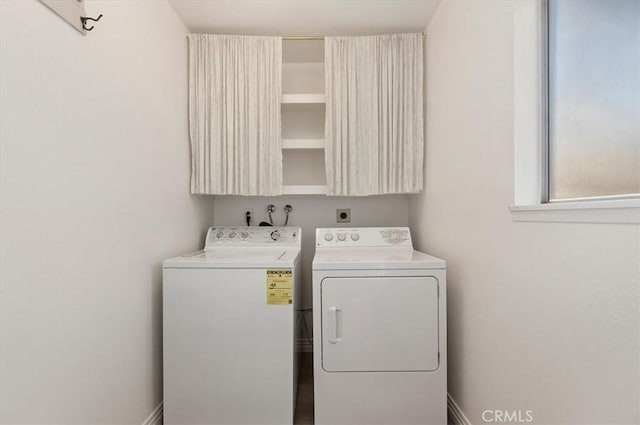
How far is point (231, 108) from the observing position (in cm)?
197

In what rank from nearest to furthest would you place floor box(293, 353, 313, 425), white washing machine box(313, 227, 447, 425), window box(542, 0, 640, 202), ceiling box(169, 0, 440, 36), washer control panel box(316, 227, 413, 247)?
window box(542, 0, 640, 202) < white washing machine box(313, 227, 447, 425) < floor box(293, 353, 313, 425) < ceiling box(169, 0, 440, 36) < washer control panel box(316, 227, 413, 247)

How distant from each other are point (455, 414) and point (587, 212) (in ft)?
4.47

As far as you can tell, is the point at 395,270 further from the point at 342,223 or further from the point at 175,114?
the point at 175,114

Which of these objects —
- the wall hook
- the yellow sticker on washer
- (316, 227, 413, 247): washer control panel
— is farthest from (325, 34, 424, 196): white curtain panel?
the wall hook

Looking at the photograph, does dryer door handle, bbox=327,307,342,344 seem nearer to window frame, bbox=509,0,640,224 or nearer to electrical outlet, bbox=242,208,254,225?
window frame, bbox=509,0,640,224

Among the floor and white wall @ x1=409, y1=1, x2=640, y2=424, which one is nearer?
white wall @ x1=409, y1=1, x2=640, y2=424

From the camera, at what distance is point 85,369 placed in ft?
3.53

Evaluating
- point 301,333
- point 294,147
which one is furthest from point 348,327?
point 294,147

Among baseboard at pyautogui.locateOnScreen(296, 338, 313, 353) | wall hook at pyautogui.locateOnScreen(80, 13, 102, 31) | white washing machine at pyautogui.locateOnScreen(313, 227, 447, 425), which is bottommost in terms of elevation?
baseboard at pyautogui.locateOnScreen(296, 338, 313, 353)

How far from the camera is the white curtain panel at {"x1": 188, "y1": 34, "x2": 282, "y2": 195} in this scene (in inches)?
77.5

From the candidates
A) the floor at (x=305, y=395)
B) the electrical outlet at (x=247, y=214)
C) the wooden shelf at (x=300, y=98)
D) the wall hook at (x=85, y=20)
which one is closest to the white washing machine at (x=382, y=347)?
the floor at (x=305, y=395)

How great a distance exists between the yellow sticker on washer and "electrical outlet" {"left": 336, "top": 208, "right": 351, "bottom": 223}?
3.36ft

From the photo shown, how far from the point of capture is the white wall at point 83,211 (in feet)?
2.75

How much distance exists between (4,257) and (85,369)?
0.54 meters
